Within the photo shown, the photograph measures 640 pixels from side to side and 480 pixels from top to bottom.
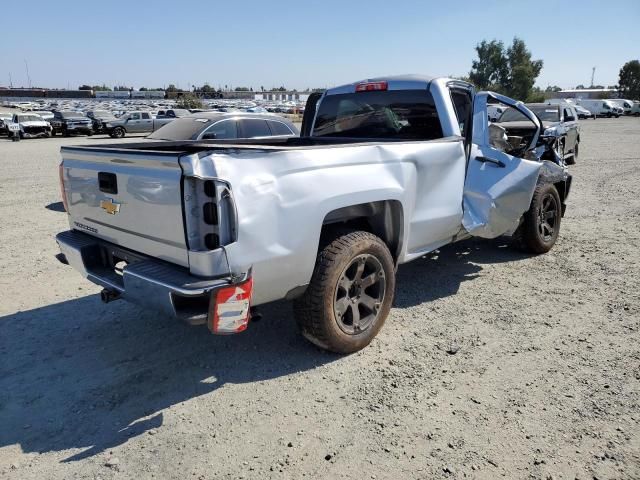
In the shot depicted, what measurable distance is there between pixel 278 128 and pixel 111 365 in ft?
25.5

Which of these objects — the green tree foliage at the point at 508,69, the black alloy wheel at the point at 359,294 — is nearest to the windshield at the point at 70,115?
the black alloy wheel at the point at 359,294

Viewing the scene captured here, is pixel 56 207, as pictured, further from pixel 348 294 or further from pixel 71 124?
pixel 71 124

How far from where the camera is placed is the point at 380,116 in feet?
16.2

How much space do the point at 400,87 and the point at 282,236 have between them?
2518 millimetres

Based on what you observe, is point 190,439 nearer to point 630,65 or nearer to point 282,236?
point 282,236

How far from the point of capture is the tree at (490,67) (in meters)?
87.0

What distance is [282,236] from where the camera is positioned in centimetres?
293

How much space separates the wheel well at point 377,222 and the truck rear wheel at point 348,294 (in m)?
0.17

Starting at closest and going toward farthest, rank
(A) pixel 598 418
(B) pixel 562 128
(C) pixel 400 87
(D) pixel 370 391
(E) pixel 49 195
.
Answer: (A) pixel 598 418, (D) pixel 370 391, (C) pixel 400 87, (E) pixel 49 195, (B) pixel 562 128

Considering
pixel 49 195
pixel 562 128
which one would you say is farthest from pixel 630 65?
pixel 49 195

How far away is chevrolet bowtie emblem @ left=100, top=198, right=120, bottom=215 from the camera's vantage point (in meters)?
3.30

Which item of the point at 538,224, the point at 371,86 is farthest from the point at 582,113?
the point at 371,86

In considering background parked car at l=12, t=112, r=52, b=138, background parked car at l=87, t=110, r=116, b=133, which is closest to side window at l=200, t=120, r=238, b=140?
background parked car at l=87, t=110, r=116, b=133

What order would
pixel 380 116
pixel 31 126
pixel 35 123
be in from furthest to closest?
pixel 35 123, pixel 31 126, pixel 380 116
